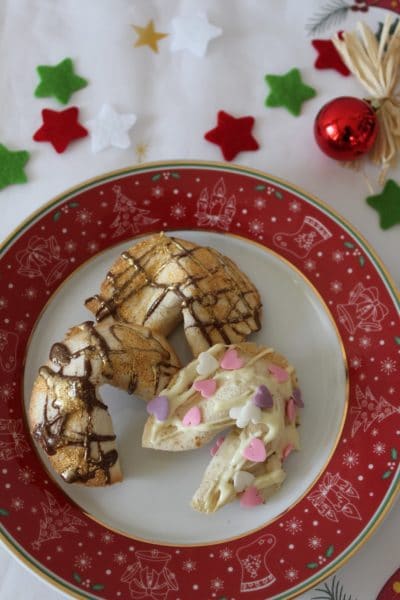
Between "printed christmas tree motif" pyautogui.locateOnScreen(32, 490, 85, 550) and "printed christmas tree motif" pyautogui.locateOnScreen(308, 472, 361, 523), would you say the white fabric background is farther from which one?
"printed christmas tree motif" pyautogui.locateOnScreen(32, 490, 85, 550)

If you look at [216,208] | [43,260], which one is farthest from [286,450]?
[43,260]

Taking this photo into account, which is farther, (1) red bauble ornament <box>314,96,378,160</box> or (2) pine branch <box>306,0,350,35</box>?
(2) pine branch <box>306,0,350,35</box>

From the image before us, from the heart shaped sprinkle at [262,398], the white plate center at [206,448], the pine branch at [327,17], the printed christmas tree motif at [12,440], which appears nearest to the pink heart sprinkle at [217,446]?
the white plate center at [206,448]

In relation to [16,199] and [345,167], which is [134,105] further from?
[345,167]

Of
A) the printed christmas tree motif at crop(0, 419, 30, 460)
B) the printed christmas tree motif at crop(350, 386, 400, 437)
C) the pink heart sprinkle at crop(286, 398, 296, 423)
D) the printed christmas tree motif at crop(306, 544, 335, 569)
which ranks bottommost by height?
the printed christmas tree motif at crop(306, 544, 335, 569)

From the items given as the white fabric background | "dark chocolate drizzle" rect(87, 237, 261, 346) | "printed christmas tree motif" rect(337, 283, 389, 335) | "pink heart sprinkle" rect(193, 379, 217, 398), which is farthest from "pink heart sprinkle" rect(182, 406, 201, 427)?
the white fabric background

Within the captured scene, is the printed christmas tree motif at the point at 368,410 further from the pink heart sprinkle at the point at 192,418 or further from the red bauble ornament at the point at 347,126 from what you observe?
the red bauble ornament at the point at 347,126
